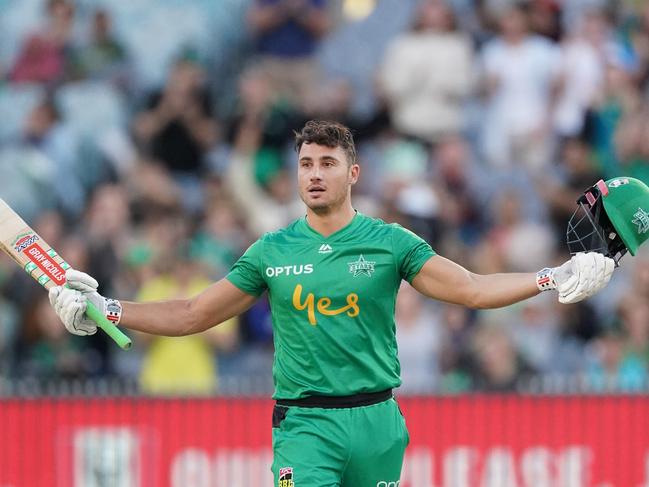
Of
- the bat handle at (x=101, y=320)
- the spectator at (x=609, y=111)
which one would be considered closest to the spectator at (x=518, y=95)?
the spectator at (x=609, y=111)

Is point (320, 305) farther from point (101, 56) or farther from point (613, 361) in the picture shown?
point (101, 56)

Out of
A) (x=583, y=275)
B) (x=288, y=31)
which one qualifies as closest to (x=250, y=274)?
(x=583, y=275)

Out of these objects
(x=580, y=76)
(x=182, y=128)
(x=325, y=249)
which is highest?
(x=580, y=76)

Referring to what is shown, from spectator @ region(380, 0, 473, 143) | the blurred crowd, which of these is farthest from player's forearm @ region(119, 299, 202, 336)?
spectator @ region(380, 0, 473, 143)

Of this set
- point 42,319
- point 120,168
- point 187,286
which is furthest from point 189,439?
point 120,168

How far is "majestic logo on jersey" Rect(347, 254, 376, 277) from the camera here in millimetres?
7559

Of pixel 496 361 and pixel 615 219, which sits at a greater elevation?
pixel 496 361

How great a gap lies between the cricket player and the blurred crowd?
18.4 feet

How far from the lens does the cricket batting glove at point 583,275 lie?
6.99m

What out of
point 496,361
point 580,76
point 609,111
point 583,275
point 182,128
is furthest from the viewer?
point 182,128

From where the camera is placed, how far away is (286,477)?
739 cm

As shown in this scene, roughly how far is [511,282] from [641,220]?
0.75m

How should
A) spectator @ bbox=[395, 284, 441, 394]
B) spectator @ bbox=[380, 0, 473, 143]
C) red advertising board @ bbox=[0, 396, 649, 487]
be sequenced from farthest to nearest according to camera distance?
spectator @ bbox=[380, 0, 473, 143] → spectator @ bbox=[395, 284, 441, 394] → red advertising board @ bbox=[0, 396, 649, 487]

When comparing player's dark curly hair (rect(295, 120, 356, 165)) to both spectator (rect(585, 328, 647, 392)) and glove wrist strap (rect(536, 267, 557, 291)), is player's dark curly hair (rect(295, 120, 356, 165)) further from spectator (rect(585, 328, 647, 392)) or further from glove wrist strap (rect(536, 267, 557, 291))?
spectator (rect(585, 328, 647, 392))
